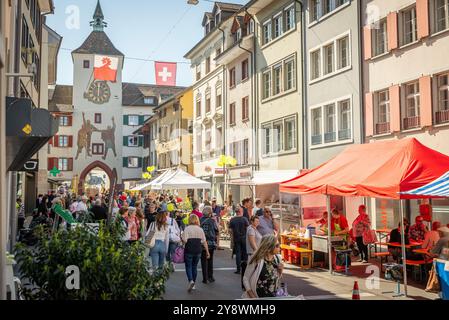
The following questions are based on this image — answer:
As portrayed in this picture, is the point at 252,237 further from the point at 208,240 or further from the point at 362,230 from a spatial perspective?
the point at 362,230

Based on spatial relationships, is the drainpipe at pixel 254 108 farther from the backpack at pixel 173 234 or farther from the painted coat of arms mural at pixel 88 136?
the painted coat of arms mural at pixel 88 136

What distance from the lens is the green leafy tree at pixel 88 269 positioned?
4.73 meters

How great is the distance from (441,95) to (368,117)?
137 inches

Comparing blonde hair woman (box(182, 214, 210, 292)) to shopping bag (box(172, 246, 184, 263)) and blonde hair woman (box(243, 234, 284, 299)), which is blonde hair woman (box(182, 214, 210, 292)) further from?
blonde hair woman (box(243, 234, 284, 299))

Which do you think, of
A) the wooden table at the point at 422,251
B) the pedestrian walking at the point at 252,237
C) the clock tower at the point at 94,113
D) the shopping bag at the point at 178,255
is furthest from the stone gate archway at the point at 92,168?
the wooden table at the point at 422,251

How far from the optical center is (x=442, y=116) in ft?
53.8

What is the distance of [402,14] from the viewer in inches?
724

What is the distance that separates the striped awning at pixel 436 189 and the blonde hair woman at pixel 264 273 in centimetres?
528

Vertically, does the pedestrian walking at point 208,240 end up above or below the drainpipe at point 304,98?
below

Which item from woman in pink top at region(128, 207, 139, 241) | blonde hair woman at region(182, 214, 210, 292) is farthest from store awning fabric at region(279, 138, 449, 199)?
woman in pink top at region(128, 207, 139, 241)

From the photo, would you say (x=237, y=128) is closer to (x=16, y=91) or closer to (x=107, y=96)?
(x=16, y=91)

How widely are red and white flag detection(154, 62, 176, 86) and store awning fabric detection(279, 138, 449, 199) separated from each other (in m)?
10.2

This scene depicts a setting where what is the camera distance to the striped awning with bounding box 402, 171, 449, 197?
10203 mm
